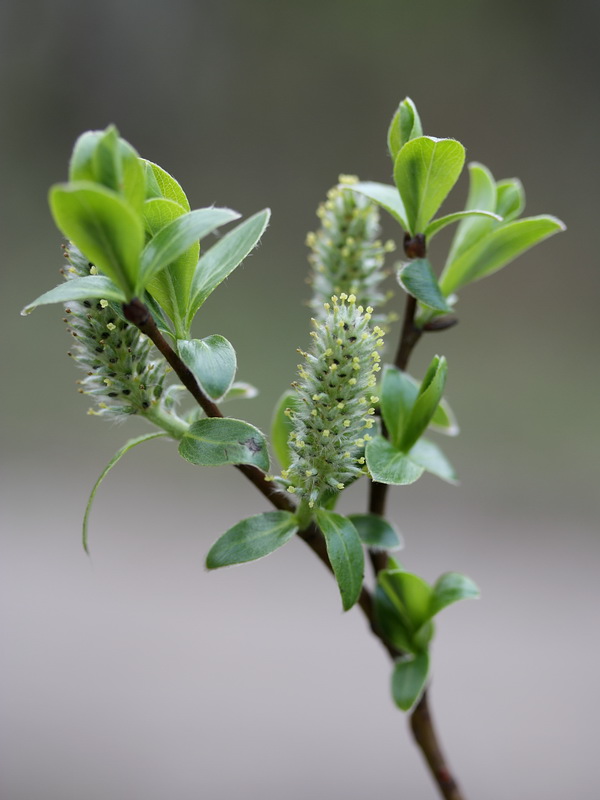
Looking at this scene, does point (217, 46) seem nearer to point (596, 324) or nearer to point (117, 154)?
point (596, 324)

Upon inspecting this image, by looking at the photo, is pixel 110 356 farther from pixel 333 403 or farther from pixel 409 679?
pixel 409 679

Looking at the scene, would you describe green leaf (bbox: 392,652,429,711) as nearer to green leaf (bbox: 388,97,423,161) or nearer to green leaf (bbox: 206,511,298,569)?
green leaf (bbox: 206,511,298,569)

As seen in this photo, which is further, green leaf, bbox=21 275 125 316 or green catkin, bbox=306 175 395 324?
green catkin, bbox=306 175 395 324

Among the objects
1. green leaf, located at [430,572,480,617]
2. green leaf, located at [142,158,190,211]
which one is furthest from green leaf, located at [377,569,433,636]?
green leaf, located at [142,158,190,211]

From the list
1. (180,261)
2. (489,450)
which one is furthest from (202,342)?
(489,450)

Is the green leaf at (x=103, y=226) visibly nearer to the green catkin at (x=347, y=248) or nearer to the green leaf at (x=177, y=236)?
the green leaf at (x=177, y=236)
